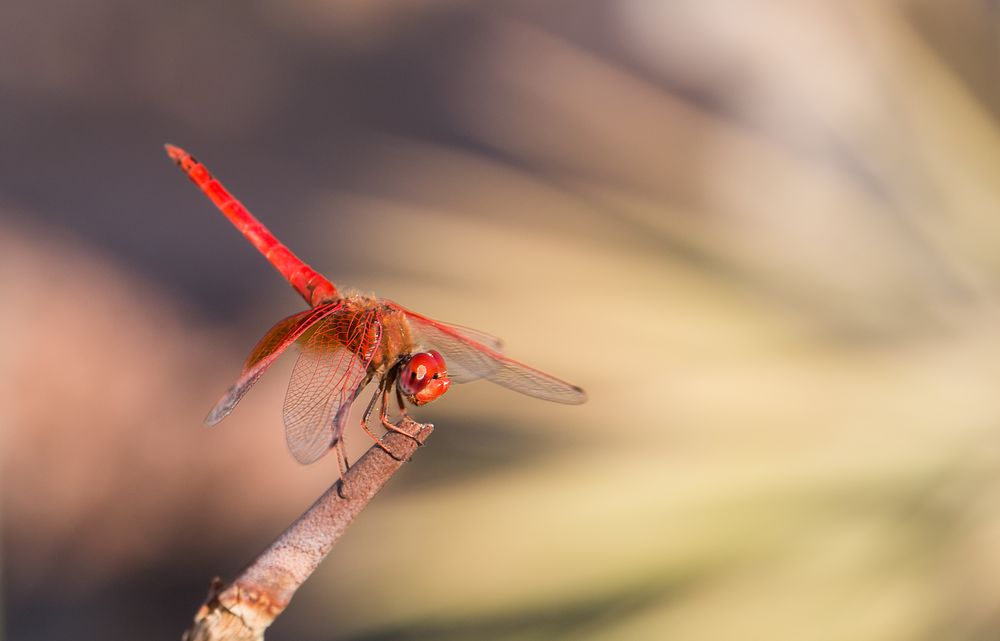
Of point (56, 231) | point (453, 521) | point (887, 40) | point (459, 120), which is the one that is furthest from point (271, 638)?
point (459, 120)

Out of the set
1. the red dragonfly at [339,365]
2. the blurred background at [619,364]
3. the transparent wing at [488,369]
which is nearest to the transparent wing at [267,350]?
the red dragonfly at [339,365]

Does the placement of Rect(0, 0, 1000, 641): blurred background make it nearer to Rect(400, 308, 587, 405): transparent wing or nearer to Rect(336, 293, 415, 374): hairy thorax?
Rect(400, 308, 587, 405): transparent wing

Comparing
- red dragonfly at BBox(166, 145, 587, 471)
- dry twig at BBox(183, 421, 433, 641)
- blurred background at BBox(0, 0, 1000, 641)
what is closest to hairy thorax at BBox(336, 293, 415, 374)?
red dragonfly at BBox(166, 145, 587, 471)

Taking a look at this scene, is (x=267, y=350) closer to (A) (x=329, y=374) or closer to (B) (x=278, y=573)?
(A) (x=329, y=374)

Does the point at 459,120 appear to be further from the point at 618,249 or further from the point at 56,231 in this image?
the point at 618,249

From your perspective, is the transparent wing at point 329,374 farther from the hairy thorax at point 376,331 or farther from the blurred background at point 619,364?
the blurred background at point 619,364

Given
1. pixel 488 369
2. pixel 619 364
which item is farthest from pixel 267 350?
pixel 619 364
